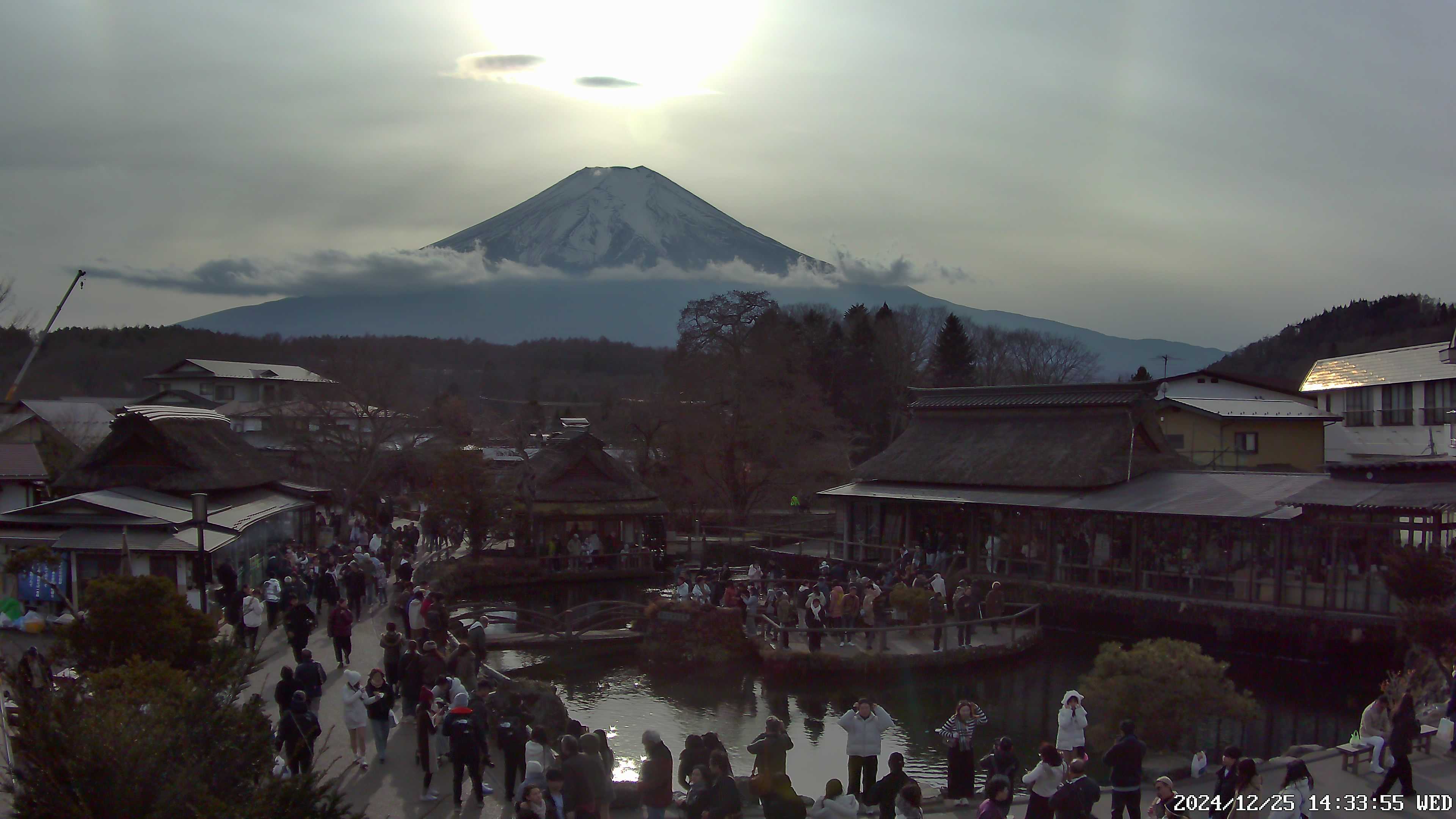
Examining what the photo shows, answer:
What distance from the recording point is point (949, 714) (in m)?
15.9

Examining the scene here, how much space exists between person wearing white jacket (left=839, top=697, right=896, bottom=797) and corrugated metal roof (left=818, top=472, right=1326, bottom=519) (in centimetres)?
1313

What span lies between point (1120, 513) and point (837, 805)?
16537mm

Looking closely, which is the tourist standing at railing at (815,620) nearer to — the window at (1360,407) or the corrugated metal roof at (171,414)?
the corrugated metal roof at (171,414)

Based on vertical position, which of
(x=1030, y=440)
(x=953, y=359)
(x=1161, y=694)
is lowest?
(x=1161, y=694)

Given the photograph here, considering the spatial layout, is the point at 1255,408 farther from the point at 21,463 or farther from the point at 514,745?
the point at 21,463

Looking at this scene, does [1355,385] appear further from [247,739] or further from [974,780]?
[247,739]

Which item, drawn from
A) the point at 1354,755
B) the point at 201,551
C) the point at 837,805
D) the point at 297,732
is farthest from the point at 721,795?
the point at 201,551

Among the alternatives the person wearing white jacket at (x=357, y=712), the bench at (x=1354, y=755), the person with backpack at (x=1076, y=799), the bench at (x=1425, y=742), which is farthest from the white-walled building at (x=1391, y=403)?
the person wearing white jacket at (x=357, y=712)

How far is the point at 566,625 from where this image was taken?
66.8ft

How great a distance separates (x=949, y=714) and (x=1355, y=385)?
35235 mm

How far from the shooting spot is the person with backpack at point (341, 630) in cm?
1473

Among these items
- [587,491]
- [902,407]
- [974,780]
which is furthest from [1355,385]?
[974,780]

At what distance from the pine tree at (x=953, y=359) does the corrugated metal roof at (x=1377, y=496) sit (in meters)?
35.2

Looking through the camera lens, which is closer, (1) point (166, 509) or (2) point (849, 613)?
(1) point (166, 509)
